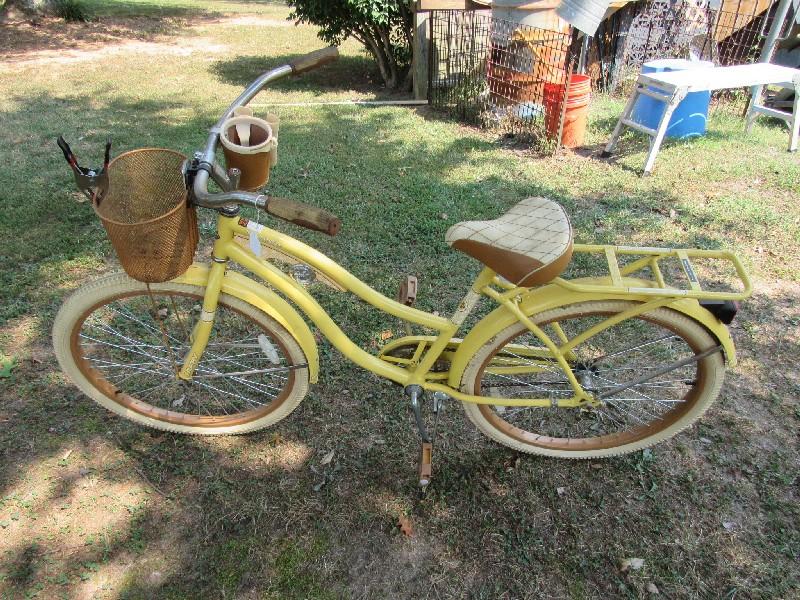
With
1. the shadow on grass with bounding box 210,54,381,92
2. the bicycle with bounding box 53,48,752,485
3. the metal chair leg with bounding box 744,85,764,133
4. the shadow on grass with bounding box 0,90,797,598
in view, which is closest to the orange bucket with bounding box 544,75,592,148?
the metal chair leg with bounding box 744,85,764,133

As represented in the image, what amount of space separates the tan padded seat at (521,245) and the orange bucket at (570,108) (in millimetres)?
3745

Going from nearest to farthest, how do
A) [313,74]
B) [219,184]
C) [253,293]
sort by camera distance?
1. [219,184]
2. [253,293]
3. [313,74]

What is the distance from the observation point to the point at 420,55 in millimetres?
6449

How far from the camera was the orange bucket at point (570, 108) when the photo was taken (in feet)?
17.2

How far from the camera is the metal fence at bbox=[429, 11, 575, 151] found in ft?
17.9

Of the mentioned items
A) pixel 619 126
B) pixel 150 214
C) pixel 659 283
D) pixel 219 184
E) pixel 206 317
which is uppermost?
pixel 219 184

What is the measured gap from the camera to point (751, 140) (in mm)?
5637

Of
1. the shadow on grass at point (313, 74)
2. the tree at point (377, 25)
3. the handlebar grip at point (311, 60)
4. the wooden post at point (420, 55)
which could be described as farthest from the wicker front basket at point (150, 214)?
the shadow on grass at point (313, 74)

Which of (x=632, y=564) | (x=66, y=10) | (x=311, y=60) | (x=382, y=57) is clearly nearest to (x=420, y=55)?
(x=382, y=57)

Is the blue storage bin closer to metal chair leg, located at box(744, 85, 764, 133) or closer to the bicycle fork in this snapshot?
metal chair leg, located at box(744, 85, 764, 133)

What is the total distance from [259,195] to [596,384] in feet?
5.40

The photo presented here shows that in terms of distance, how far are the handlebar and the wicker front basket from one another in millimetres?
111

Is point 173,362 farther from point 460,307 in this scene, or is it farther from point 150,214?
point 460,307

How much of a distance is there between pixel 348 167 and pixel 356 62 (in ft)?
14.2
